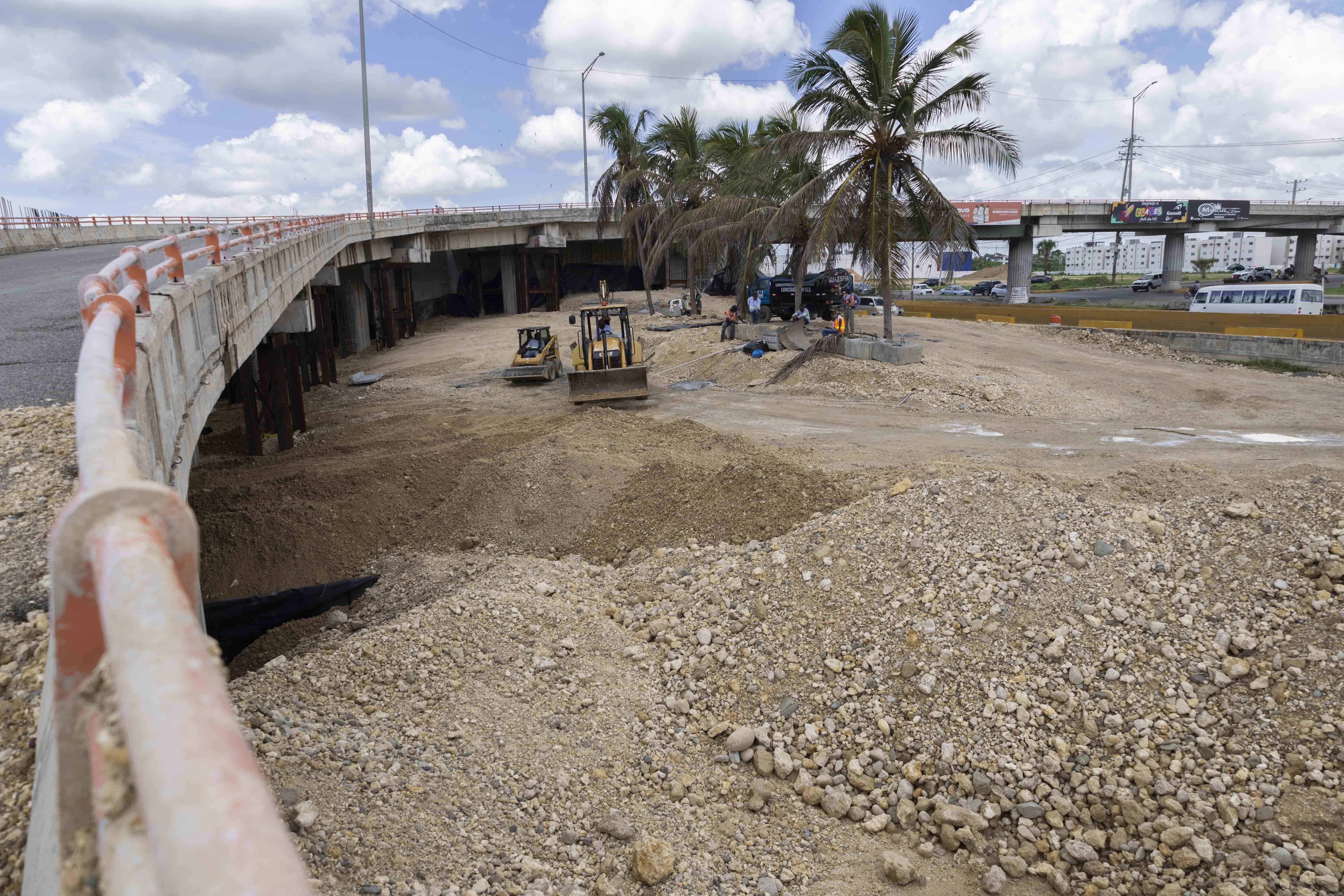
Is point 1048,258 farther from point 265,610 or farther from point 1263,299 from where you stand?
point 265,610

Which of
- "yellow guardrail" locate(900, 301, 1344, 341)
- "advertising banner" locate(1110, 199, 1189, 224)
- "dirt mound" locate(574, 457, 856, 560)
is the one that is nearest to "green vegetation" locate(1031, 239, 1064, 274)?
"advertising banner" locate(1110, 199, 1189, 224)

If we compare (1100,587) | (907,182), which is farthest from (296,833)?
(907,182)

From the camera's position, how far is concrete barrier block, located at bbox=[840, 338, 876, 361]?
874 inches

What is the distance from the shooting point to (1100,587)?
26.0 feet

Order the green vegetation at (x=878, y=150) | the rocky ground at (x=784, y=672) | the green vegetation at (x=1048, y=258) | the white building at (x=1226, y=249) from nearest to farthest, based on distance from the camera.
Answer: the rocky ground at (x=784, y=672), the green vegetation at (x=878, y=150), the green vegetation at (x=1048, y=258), the white building at (x=1226, y=249)

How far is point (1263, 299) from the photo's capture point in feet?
98.3

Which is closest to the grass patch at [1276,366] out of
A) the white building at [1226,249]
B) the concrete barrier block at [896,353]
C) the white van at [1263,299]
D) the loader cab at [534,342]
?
the white van at [1263,299]

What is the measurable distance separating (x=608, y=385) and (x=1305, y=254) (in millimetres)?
68010

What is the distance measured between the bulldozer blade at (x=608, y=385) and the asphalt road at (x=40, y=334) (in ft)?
26.7

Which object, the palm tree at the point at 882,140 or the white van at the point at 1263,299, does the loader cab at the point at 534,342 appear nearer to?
the palm tree at the point at 882,140

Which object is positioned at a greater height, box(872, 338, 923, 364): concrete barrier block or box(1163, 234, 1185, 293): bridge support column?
box(1163, 234, 1185, 293): bridge support column

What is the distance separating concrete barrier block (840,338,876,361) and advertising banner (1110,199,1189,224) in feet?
127

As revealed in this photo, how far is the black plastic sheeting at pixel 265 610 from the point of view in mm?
8336

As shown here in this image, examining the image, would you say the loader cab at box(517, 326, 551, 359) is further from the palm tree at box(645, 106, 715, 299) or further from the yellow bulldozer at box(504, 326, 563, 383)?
the palm tree at box(645, 106, 715, 299)
